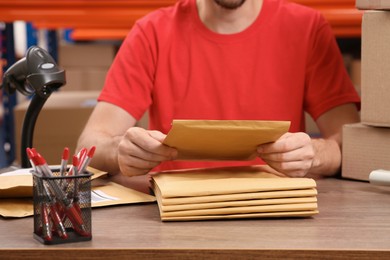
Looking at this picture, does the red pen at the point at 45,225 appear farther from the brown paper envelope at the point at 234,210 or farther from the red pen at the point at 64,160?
the brown paper envelope at the point at 234,210

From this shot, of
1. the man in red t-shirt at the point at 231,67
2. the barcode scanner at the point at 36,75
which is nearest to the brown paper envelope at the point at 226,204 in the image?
the barcode scanner at the point at 36,75

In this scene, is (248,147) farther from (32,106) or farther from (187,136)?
(32,106)

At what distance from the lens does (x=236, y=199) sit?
129 centimetres

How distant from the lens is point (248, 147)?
4.71 ft

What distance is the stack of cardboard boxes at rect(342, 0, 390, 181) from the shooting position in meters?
1.62

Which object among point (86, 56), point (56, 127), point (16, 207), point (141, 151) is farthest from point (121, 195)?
point (86, 56)

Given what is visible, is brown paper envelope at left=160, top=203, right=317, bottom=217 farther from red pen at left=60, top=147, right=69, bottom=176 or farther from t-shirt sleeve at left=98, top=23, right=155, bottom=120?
t-shirt sleeve at left=98, top=23, right=155, bottom=120

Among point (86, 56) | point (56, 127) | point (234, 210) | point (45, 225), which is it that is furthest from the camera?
point (86, 56)

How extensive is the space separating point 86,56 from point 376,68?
3.00 m

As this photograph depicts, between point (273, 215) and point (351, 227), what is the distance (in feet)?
0.42

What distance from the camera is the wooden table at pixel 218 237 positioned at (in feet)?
3.65

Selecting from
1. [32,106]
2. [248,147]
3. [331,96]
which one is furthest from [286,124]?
[331,96]

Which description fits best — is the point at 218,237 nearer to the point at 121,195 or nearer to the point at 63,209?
the point at 63,209

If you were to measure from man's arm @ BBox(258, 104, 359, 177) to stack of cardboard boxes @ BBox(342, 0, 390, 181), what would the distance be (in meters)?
0.08
